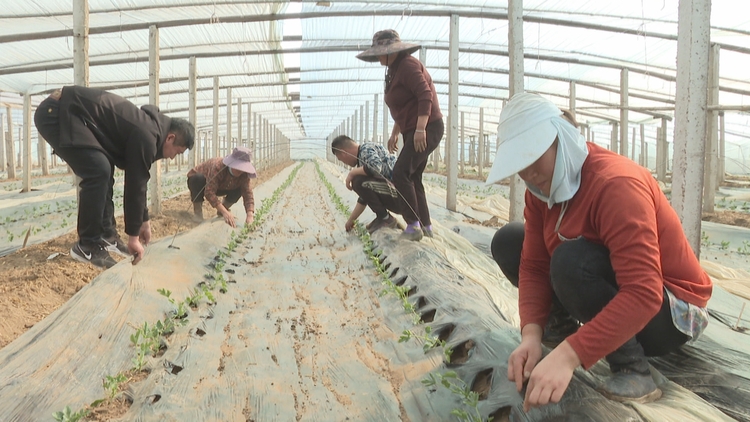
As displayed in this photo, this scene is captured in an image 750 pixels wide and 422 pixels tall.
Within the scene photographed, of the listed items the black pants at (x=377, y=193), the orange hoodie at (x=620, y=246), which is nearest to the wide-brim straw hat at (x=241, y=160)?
the black pants at (x=377, y=193)

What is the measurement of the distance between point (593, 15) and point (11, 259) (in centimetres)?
876

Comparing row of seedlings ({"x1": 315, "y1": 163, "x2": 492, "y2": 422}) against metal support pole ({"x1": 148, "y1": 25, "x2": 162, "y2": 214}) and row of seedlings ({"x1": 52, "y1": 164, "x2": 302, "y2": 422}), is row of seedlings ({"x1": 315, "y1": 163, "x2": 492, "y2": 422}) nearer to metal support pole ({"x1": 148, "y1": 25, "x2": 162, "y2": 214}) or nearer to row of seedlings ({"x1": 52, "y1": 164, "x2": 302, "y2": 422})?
row of seedlings ({"x1": 52, "y1": 164, "x2": 302, "y2": 422})

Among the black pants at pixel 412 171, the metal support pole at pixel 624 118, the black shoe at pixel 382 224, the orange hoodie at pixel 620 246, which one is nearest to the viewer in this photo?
the orange hoodie at pixel 620 246

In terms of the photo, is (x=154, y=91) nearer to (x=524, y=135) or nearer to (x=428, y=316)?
(x=428, y=316)

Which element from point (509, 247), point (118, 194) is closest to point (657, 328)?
point (509, 247)

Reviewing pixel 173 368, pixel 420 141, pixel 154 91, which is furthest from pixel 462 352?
pixel 154 91

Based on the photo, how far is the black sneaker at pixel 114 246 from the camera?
357cm

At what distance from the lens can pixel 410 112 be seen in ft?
14.5

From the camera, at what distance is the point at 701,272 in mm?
1649

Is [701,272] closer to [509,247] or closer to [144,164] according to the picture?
[509,247]

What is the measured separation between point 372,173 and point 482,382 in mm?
3456

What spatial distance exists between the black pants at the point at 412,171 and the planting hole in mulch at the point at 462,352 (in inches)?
83.6

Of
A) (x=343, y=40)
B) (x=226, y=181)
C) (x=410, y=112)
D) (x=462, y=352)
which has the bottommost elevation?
(x=462, y=352)

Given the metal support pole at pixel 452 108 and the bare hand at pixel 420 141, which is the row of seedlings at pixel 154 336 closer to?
the bare hand at pixel 420 141
